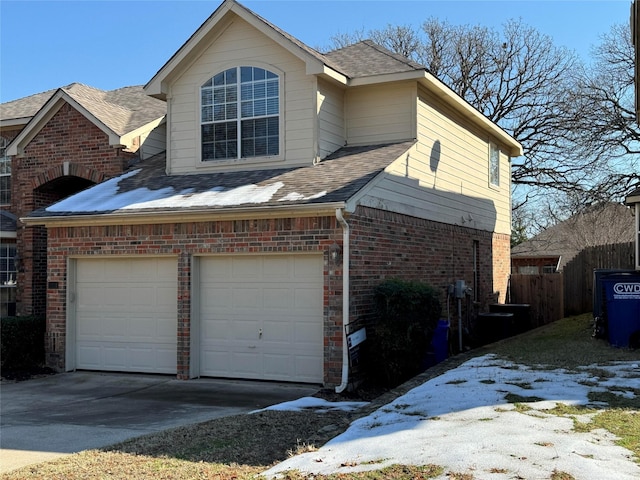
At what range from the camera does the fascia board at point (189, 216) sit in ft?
36.0

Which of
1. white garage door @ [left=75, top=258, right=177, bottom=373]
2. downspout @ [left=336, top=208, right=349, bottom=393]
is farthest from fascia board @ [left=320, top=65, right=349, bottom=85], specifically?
white garage door @ [left=75, top=258, right=177, bottom=373]

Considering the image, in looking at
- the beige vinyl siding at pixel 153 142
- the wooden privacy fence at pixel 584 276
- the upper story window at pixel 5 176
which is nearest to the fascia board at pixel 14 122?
the upper story window at pixel 5 176

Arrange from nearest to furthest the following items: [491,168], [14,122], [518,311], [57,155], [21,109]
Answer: [57,155] → [14,122] → [518,311] → [21,109] → [491,168]

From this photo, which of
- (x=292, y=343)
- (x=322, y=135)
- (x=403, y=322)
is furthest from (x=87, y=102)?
(x=403, y=322)

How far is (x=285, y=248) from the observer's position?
1151cm

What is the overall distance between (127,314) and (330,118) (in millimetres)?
5490

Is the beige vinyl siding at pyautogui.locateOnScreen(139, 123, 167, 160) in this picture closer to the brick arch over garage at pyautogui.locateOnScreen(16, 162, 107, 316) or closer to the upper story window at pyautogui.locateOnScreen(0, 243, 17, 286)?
the brick arch over garage at pyautogui.locateOnScreen(16, 162, 107, 316)

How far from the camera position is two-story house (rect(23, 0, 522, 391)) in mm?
11484

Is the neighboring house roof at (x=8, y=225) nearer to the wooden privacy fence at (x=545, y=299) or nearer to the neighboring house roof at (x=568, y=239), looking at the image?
the wooden privacy fence at (x=545, y=299)

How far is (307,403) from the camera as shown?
30.7 feet

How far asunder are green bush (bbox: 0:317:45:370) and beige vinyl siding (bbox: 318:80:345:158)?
6.66m

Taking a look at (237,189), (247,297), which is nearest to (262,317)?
(247,297)

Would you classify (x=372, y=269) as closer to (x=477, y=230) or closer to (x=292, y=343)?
(x=292, y=343)

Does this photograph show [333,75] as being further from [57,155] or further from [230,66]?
[57,155]
